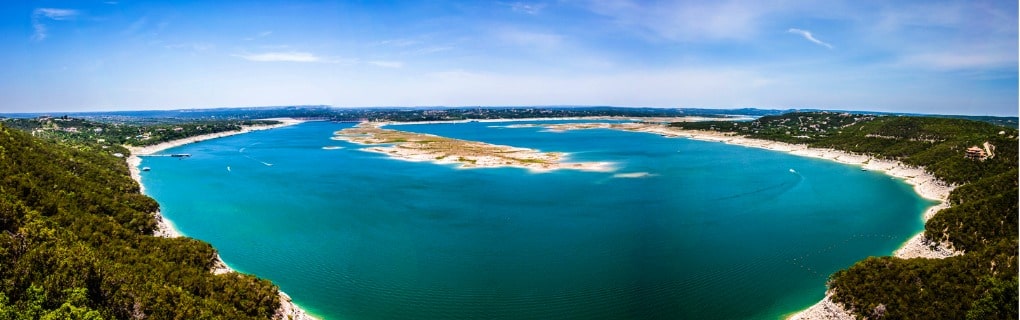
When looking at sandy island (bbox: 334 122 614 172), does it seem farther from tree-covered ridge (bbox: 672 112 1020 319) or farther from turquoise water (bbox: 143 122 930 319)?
tree-covered ridge (bbox: 672 112 1020 319)

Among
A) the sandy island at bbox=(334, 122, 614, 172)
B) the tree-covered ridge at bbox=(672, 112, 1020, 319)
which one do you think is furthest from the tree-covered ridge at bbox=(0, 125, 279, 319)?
the sandy island at bbox=(334, 122, 614, 172)

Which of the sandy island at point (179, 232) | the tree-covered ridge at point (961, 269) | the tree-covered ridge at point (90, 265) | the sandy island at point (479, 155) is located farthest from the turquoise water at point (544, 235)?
the sandy island at point (479, 155)

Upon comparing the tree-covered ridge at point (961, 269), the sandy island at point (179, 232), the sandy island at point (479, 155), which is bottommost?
the sandy island at point (179, 232)

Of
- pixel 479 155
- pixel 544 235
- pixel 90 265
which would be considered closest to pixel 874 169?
pixel 479 155

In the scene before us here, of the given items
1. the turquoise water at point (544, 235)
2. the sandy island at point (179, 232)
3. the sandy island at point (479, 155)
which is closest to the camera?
the sandy island at point (179, 232)

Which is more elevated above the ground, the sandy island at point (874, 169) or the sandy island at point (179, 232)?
the sandy island at point (874, 169)

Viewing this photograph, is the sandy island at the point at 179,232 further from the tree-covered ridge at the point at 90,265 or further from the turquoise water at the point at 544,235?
the turquoise water at the point at 544,235

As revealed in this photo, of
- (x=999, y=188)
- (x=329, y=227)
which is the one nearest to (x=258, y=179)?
(x=329, y=227)
